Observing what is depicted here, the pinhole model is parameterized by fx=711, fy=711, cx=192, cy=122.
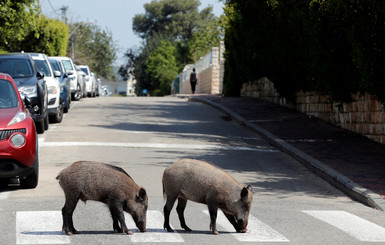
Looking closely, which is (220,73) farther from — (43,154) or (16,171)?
(16,171)

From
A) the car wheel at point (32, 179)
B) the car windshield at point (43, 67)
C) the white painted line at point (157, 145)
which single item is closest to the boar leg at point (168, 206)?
the car wheel at point (32, 179)

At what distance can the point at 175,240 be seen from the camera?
716 centimetres

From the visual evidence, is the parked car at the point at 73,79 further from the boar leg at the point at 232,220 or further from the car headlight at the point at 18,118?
the boar leg at the point at 232,220

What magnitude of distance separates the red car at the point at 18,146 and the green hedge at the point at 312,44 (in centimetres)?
815

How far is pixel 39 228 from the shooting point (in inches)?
300

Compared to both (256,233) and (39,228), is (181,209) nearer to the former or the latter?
(256,233)

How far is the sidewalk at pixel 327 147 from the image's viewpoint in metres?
11.6

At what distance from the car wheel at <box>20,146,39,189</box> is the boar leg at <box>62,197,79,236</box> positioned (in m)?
3.14

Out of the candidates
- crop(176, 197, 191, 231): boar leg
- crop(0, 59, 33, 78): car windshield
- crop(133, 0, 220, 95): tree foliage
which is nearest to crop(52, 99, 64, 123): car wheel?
crop(0, 59, 33, 78): car windshield

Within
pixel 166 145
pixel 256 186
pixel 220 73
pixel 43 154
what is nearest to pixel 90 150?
pixel 43 154

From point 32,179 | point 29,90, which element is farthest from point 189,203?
point 29,90

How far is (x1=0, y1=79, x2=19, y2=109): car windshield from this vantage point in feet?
35.1

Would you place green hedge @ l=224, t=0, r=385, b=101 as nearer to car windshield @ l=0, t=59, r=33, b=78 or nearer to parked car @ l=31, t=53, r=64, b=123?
parked car @ l=31, t=53, r=64, b=123

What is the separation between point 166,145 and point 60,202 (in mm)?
6843
